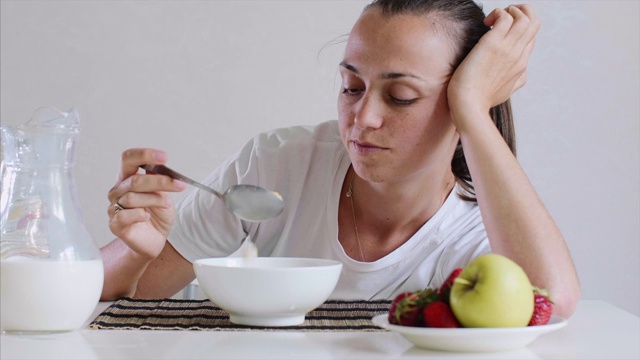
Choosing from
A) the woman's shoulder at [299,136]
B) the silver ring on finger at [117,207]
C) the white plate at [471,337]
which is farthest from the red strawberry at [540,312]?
the woman's shoulder at [299,136]

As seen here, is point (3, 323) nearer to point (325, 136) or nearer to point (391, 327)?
point (391, 327)

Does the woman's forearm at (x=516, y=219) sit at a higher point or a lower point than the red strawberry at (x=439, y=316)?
higher

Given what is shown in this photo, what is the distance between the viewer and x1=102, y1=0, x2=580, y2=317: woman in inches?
54.2

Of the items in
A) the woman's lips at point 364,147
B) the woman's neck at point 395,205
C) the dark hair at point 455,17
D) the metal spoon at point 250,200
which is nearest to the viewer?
the metal spoon at point 250,200

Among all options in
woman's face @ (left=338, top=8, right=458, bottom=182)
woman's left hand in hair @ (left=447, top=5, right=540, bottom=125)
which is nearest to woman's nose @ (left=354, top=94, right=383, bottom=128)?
woman's face @ (left=338, top=8, right=458, bottom=182)

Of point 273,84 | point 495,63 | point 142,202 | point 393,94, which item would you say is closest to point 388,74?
point 393,94

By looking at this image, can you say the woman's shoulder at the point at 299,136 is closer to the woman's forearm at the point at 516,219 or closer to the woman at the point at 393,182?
the woman at the point at 393,182

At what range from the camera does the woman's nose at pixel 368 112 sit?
1449 millimetres

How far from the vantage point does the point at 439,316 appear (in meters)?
0.99

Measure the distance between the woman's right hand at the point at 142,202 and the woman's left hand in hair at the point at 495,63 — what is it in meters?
0.53

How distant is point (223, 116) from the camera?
10.1 feet

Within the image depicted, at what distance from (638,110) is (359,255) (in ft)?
5.57

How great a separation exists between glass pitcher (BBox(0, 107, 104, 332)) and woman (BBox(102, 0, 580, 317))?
0.20m

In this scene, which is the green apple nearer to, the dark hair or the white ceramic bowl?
Result: the white ceramic bowl
